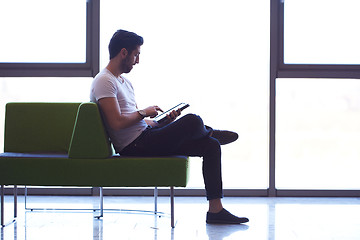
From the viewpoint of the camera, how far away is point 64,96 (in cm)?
414

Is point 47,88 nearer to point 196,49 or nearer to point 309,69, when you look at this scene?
point 196,49

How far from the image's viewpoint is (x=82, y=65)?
13.4 ft

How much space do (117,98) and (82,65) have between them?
120 centimetres

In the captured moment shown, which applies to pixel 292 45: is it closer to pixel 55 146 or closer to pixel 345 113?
pixel 345 113

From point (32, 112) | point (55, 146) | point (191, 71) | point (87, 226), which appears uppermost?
point (191, 71)

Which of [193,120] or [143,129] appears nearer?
[193,120]

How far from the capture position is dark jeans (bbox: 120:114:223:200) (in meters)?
2.92

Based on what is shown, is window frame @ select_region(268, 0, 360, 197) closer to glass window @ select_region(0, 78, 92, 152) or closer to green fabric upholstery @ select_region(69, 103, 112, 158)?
glass window @ select_region(0, 78, 92, 152)

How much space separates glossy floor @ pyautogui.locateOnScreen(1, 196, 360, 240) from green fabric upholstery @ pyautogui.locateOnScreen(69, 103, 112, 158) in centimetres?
42

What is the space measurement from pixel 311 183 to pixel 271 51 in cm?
110

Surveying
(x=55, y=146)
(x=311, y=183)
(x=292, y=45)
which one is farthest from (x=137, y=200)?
(x=292, y=45)

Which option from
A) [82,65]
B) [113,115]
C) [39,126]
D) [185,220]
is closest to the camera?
[113,115]

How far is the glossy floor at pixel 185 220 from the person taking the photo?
108 inches

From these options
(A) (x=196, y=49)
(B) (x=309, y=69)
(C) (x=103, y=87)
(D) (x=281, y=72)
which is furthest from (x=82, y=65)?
(B) (x=309, y=69)
